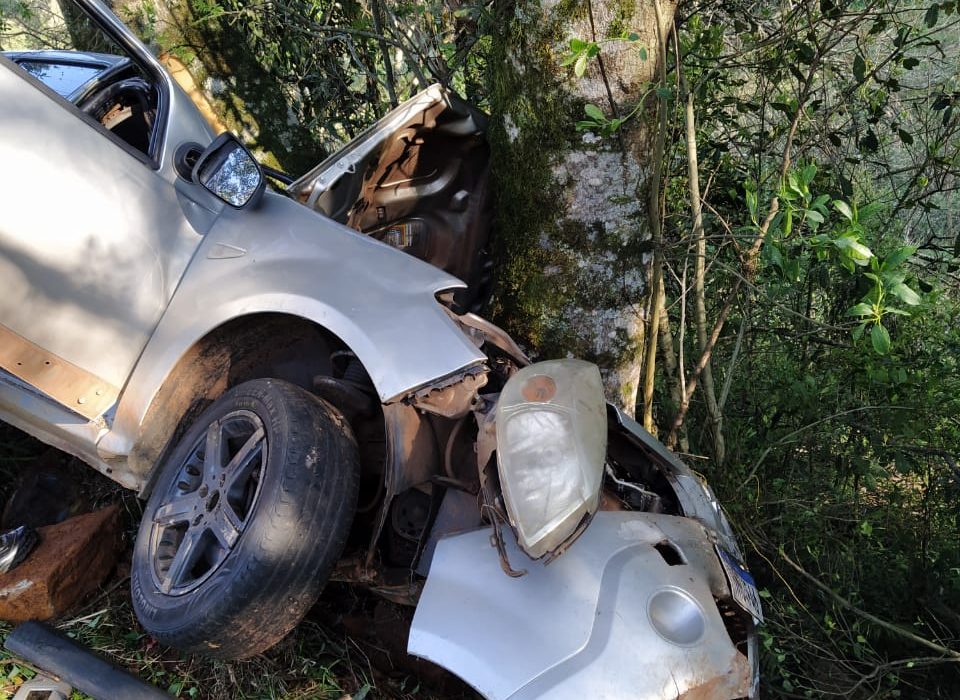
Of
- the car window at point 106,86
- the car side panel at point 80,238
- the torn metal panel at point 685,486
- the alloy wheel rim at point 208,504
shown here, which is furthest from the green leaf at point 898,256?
the car window at point 106,86

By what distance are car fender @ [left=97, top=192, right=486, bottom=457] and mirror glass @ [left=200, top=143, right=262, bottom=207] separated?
0.18ft

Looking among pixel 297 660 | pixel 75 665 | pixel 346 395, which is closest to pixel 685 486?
pixel 346 395

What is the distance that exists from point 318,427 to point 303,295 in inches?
19.4

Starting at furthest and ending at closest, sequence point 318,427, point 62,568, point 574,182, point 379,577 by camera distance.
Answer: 1. point 574,182
2. point 62,568
3. point 379,577
4. point 318,427

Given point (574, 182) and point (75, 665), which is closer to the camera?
point (75, 665)

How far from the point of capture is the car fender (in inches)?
87.2

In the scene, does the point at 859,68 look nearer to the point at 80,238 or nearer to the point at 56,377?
the point at 80,238

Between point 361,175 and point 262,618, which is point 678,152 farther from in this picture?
point 262,618

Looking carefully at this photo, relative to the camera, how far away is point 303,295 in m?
2.36

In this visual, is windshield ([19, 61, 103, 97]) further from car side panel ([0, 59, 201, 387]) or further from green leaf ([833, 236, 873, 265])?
green leaf ([833, 236, 873, 265])

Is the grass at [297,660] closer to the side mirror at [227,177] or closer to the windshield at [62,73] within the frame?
the side mirror at [227,177]

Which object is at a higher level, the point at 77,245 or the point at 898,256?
the point at 77,245

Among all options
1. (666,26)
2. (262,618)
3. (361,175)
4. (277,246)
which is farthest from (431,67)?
(262,618)

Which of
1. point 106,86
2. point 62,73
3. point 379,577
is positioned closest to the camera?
point 379,577
